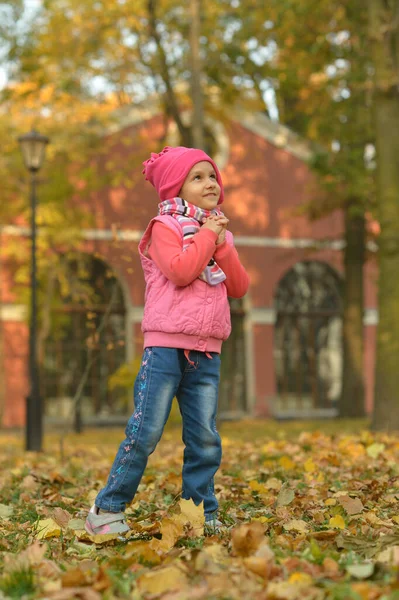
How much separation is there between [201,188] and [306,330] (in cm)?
2090

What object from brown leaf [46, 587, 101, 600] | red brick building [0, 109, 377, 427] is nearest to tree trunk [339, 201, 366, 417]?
red brick building [0, 109, 377, 427]

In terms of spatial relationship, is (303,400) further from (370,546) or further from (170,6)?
(370,546)

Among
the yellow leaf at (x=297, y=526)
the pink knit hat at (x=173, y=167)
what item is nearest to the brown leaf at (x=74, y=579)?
the yellow leaf at (x=297, y=526)

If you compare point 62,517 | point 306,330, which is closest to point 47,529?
point 62,517

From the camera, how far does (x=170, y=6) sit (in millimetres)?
17797

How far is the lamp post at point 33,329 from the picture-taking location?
11.5 metres

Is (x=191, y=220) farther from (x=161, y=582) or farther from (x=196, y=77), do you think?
(x=196, y=77)

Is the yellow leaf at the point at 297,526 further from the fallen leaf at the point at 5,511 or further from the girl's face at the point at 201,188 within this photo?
the fallen leaf at the point at 5,511

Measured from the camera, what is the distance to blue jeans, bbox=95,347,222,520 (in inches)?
160

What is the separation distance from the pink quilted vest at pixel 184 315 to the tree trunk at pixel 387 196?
25.4 feet

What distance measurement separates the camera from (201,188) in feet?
13.8

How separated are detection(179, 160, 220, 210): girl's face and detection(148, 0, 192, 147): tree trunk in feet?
40.8

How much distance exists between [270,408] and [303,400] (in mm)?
1163

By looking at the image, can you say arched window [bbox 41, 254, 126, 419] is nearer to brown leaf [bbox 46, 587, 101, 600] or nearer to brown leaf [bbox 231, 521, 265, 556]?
brown leaf [bbox 231, 521, 265, 556]
